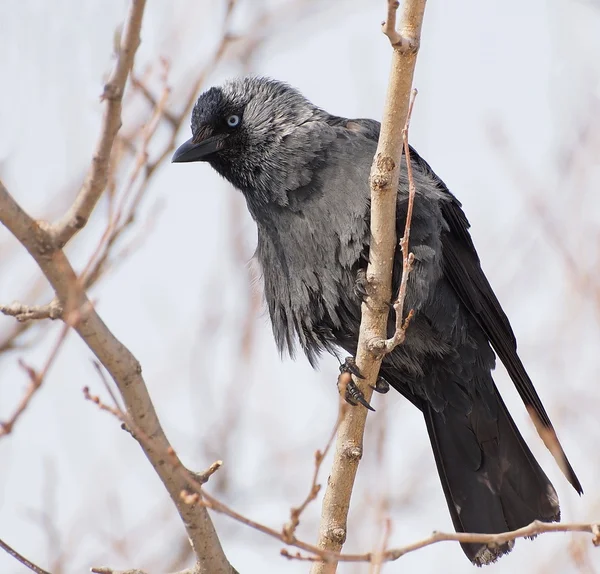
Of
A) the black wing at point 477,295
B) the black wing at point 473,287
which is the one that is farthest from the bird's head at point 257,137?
the black wing at point 477,295

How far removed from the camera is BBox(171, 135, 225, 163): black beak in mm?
5375

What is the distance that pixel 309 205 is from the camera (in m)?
4.64

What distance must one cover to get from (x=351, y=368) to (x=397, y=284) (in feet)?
1.73

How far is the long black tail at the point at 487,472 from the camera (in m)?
5.09

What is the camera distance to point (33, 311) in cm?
256

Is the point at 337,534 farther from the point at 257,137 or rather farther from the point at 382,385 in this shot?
the point at 257,137

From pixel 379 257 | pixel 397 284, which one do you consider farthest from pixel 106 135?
pixel 397 284

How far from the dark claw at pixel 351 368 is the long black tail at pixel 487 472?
1.06m

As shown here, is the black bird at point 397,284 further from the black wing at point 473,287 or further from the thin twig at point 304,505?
the thin twig at point 304,505

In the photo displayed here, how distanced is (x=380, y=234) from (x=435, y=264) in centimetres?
77

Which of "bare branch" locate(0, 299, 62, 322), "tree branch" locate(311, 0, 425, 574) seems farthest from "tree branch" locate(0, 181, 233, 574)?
"tree branch" locate(311, 0, 425, 574)

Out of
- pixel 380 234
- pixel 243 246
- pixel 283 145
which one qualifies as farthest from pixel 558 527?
pixel 243 246

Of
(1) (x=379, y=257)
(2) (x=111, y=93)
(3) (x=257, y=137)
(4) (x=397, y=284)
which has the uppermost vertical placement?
(3) (x=257, y=137)

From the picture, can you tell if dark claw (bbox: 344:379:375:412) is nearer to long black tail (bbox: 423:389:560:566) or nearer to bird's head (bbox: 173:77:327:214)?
bird's head (bbox: 173:77:327:214)
